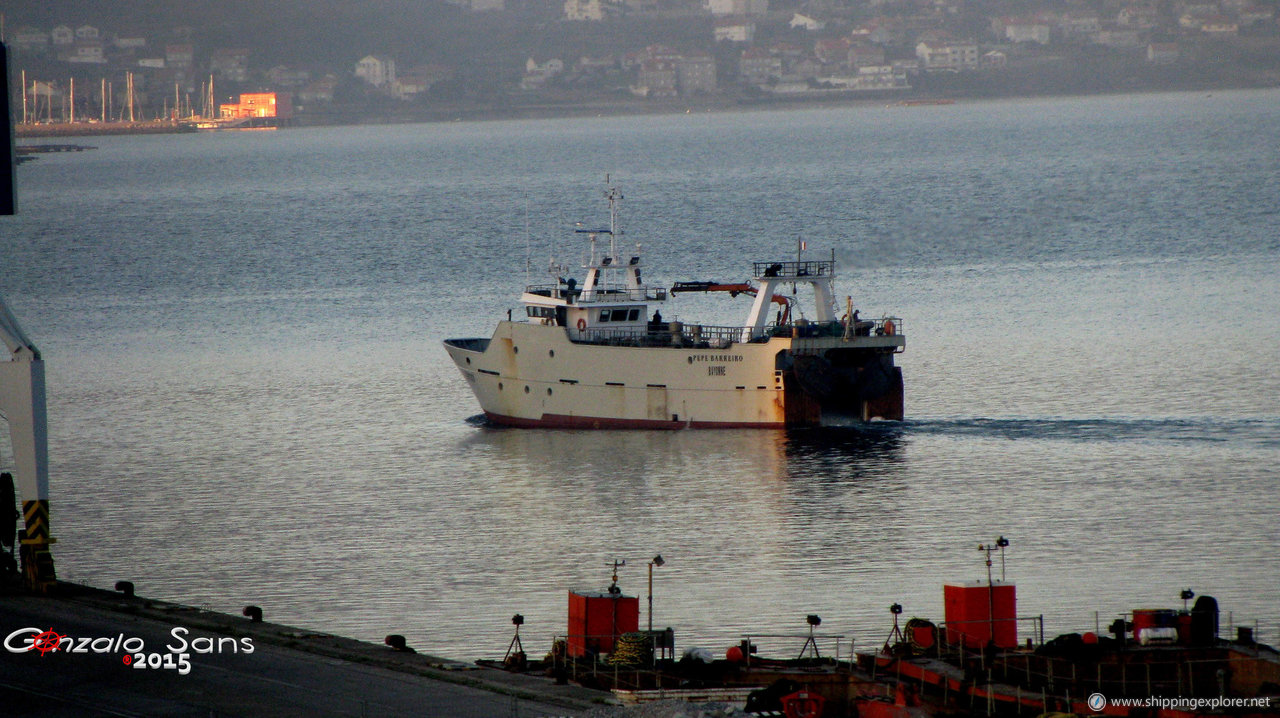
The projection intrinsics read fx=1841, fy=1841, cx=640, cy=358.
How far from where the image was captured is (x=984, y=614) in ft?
86.6

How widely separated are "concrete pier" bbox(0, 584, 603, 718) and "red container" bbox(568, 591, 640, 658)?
138cm

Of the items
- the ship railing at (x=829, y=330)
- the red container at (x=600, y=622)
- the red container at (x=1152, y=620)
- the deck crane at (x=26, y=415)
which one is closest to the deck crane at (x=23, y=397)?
the deck crane at (x=26, y=415)

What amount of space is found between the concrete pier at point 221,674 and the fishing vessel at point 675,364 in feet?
83.0

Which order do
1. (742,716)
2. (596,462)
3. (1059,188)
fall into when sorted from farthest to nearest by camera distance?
(1059,188), (596,462), (742,716)

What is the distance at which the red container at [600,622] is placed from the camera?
2597cm

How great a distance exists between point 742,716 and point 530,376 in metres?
33.9

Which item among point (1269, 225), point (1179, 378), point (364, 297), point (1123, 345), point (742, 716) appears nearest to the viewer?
point (742, 716)

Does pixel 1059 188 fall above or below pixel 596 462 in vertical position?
above

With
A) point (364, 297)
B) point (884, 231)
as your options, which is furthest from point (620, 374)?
point (884, 231)

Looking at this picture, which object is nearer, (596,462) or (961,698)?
(961,698)

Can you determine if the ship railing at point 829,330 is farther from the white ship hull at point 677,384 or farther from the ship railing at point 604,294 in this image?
the ship railing at point 604,294

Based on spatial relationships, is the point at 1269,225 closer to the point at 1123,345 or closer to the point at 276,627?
the point at 1123,345

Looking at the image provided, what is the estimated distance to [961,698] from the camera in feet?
76.7

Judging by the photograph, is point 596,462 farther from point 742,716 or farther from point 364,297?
point 364,297
